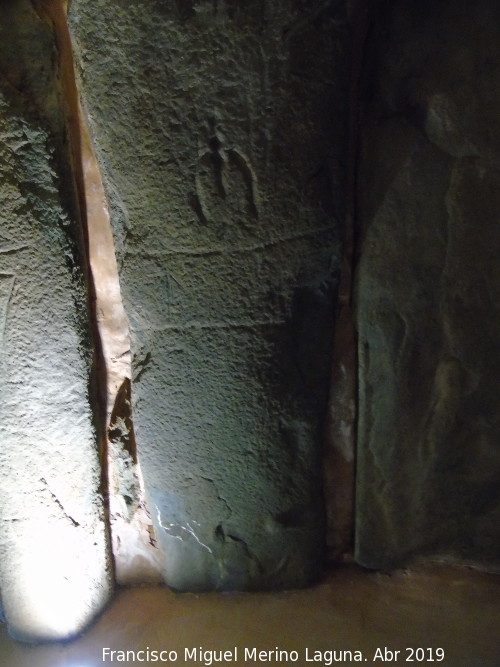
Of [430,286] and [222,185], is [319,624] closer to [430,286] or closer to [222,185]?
[430,286]

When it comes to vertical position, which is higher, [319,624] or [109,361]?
[109,361]

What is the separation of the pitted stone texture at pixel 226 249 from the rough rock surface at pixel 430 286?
0.11 m

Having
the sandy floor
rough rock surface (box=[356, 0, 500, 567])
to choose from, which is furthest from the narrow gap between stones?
rough rock surface (box=[356, 0, 500, 567])

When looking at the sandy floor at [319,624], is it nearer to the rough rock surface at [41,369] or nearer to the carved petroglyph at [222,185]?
the rough rock surface at [41,369]

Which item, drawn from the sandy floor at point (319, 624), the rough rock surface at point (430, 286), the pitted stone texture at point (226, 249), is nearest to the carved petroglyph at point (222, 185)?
the pitted stone texture at point (226, 249)

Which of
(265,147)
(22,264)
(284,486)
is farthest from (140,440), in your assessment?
(265,147)

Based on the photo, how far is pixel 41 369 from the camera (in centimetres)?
125

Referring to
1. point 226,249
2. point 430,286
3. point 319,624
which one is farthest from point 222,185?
point 319,624

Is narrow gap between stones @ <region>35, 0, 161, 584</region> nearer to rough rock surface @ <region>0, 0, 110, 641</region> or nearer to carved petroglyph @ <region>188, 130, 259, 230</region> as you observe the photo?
rough rock surface @ <region>0, 0, 110, 641</region>

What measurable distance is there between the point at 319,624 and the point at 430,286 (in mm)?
894

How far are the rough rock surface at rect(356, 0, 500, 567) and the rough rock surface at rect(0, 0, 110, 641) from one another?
65cm

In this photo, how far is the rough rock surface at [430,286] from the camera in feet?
3.49

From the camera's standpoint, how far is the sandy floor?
132 cm

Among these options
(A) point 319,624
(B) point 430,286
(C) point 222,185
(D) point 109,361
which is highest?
(C) point 222,185
